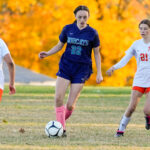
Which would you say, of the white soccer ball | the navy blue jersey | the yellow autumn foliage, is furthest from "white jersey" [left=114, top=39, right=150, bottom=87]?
the yellow autumn foliage

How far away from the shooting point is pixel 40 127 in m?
9.35

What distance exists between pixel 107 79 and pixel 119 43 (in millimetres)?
4087

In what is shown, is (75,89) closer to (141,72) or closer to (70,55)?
(70,55)

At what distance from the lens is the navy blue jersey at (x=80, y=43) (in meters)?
8.18

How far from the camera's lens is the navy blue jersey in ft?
26.8

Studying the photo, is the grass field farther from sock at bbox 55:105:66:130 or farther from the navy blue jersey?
the navy blue jersey

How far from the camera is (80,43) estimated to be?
26.8ft

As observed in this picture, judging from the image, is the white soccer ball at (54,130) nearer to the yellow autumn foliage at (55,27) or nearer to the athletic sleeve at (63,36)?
the athletic sleeve at (63,36)

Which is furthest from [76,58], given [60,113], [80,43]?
[60,113]

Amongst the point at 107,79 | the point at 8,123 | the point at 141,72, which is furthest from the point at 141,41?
the point at 107,79

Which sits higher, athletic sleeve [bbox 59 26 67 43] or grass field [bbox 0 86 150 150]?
athletic sleeve [bbox 59 26 67 43]

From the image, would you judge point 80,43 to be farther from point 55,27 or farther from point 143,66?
point 55,27

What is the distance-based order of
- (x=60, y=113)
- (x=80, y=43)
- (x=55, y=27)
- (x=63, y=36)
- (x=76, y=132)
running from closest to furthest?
(x=80, y=43), (x=60, y=113), (x=63, y=36), (x=76, y=132), (x=55, y=27)

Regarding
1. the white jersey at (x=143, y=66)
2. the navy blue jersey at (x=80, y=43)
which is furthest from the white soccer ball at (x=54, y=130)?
the white jersey at (x=143, y=66)
